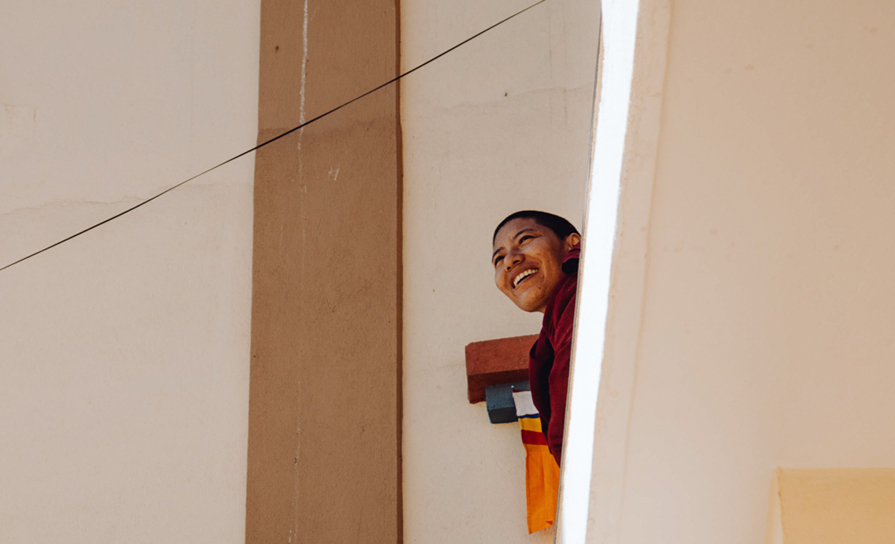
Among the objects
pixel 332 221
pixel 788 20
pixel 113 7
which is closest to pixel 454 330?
pixel 332 221

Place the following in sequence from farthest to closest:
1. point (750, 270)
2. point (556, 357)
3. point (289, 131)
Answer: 1. point (289, 131)
2. point (556, 357)
3. point (750, 270)

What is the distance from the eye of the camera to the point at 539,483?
3.21 metres

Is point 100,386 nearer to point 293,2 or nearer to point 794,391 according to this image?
point 293,2

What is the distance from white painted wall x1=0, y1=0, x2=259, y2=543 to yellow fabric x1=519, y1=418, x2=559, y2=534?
4.31ft

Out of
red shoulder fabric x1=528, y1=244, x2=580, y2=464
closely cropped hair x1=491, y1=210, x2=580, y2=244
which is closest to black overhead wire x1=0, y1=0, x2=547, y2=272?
closely cropped hair x1=491, y1=210, x2=580, y2=244

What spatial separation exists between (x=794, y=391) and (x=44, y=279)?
13.0ft

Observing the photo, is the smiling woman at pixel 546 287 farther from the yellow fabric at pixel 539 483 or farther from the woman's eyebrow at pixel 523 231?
the yellow fabric at pixel 539 483

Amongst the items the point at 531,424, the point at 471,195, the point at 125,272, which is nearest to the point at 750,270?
the point at 531,424

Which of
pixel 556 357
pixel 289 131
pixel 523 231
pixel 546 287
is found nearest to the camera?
pixel 556 357

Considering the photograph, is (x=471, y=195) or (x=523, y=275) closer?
(x=523, y=275)

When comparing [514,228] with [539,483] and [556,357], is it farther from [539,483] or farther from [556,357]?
[539,483]

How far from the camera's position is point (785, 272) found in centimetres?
137

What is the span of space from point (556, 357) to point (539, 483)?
99 cm

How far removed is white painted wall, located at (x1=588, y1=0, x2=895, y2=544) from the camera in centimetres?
123
